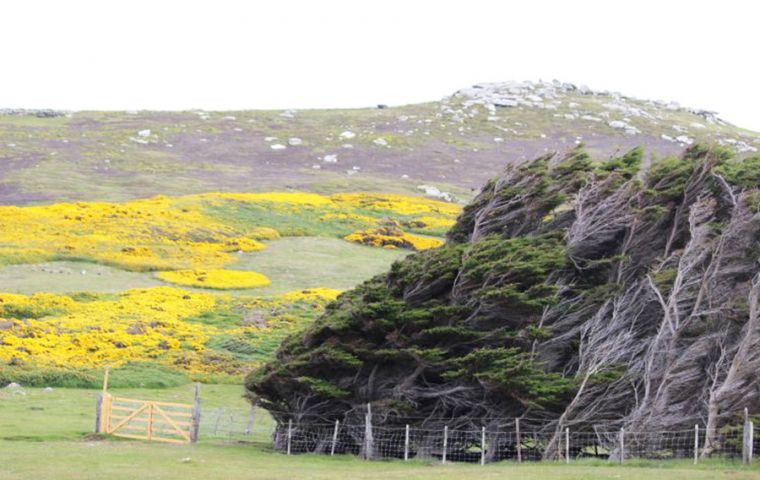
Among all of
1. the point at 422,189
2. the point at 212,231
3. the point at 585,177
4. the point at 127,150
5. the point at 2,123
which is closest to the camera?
the point at 585,177

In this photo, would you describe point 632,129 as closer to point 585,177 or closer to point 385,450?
point 585,177

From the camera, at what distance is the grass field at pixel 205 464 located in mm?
24391

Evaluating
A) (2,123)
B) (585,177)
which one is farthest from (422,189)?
(585,177)

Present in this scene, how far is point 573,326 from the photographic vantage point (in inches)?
1298

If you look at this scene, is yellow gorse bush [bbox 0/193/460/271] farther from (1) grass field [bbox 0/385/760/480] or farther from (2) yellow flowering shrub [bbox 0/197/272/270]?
(1) grass field [bbox 0/385/760/480]

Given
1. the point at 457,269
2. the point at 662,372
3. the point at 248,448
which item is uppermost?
the point at 457,269

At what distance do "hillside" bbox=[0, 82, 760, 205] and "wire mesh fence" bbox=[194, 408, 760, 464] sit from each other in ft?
190

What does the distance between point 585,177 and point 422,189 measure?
215 ft

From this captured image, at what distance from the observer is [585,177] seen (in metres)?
37.3

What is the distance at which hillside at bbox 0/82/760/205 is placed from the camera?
3967 inches

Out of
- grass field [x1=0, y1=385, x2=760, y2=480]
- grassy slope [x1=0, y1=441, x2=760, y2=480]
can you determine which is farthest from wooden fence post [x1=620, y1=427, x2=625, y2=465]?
grassy slope [x1=0, y1=441, x2=760, y2=480]

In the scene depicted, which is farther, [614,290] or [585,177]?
[585,177]

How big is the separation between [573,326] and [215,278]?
32794 millimetres


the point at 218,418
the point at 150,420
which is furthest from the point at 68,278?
the point at 150,420
